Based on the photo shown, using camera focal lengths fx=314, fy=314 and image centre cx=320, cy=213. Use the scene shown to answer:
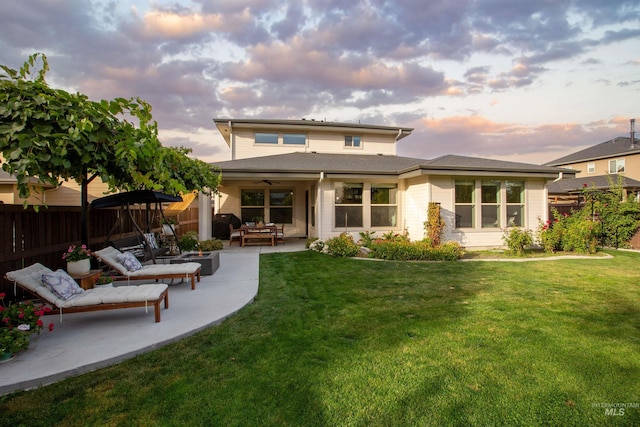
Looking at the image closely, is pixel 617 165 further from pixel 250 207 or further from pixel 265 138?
pixel 250 207

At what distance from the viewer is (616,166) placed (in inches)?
1015

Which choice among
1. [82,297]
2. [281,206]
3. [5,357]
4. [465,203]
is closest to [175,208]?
[281,206]

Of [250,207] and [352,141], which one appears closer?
[250,207]

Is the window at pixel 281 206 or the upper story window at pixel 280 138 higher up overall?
the upper story window at pixel 280 138

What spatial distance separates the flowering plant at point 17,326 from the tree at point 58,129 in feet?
4.65

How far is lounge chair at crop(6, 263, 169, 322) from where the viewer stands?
404cm

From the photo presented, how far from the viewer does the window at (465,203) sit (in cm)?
1177

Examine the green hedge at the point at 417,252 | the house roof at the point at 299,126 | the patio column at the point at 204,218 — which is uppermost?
the house roof at the point at 299,126

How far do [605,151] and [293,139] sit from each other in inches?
1105

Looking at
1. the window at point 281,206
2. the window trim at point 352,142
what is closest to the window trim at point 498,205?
the window trim at point 352,142

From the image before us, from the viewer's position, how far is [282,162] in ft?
43.7

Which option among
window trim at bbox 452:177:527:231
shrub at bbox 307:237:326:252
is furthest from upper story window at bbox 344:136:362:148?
shrub at bbox 307:237:326:252

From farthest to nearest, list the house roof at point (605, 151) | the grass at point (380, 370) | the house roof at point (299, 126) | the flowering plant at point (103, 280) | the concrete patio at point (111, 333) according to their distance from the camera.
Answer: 1. the house roof at point (605, 151)
2. the house roof at point (299, 126)
3. the flowering plant at point (103, 280)
4. the concrete patio at point (111, 333)
5. the grass at point (380, 370)

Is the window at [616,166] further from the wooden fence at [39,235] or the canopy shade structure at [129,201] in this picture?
the wooden fence at [39,235]
